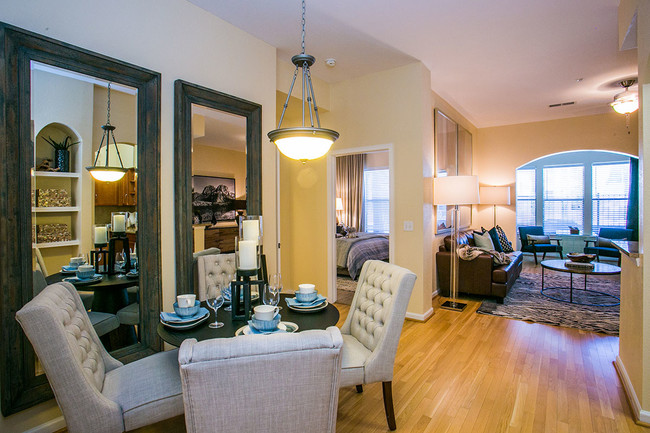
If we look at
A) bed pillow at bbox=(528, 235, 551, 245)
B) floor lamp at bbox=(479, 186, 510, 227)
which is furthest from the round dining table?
bed pillow at bbox=(528, 235, 551, 245)

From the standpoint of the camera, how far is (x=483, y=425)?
7.06 ft

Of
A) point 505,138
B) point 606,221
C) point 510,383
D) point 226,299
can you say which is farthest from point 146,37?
point 606,221

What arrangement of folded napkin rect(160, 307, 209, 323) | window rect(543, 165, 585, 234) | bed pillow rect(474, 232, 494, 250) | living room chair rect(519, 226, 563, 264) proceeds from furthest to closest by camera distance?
1. window rect(543, 165, 585, 234)
2. living room chair rect(519, 226, 563, 264)
3. bed pillow rect(474, 232, 494, 250)
4. folded napkin rect(160, 307, 209, 323)

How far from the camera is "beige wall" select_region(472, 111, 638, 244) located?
6328 mm

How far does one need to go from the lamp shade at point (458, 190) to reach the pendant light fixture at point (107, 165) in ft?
11.4

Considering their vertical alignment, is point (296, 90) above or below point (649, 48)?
above

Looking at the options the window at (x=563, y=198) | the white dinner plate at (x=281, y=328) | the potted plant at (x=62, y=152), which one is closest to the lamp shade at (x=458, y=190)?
the white dinner plate at (x=281, y=328)

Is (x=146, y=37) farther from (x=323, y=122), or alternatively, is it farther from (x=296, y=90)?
(x=323, y=122)

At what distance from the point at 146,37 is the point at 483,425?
11.1ft

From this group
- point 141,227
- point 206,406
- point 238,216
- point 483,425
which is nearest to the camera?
point 206,406

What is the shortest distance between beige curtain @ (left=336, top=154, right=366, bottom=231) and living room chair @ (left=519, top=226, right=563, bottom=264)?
366 cm

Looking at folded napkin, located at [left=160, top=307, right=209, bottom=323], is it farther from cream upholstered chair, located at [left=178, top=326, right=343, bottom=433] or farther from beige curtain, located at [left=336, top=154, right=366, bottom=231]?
beige curtain, located at [left=336, top=154, right=366, bottom=231]

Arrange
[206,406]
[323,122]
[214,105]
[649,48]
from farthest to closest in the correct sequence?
[323,122] < [214,105] < [649,48] < [206,406]

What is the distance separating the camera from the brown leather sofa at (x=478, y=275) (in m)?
4.77
